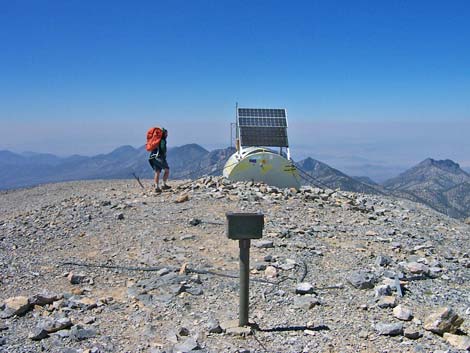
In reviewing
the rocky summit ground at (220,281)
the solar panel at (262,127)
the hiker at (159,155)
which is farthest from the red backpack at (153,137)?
the solar panel at (262,127)

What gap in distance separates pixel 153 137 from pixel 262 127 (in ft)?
18.6

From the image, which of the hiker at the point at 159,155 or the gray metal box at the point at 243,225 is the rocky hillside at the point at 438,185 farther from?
the gray metal box at the point at 243,225

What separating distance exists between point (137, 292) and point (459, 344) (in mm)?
4656

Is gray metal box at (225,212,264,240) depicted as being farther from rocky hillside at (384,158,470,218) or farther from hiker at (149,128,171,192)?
rocky hillside at (384,158,470,218)

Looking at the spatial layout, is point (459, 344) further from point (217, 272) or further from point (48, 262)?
point (48, 262)

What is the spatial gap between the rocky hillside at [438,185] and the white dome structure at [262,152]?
4863cm

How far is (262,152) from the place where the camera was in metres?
18.1

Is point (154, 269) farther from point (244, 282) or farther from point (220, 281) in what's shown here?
point (244, 282)

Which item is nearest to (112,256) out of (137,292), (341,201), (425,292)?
(137,292)

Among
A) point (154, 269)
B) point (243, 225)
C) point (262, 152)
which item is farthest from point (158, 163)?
point (243, 225)

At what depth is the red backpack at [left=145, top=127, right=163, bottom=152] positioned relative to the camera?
15.9 m

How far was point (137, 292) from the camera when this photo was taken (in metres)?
7.59

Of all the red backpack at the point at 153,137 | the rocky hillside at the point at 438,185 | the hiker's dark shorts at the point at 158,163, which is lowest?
the rocky hillside at the point at 438,185

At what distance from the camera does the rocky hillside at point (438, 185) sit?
7319cm
